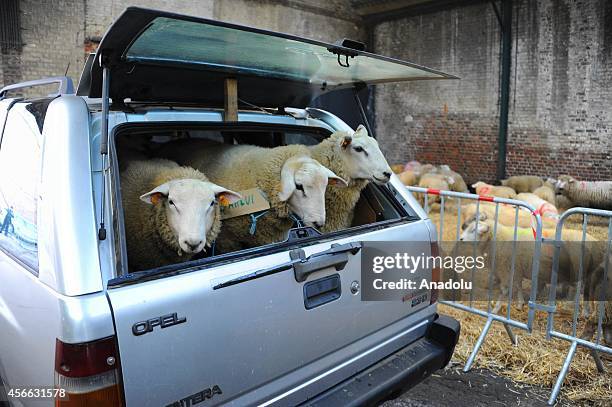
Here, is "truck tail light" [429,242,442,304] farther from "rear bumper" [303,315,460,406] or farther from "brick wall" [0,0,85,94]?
"brick wall" [0,0,85,94]

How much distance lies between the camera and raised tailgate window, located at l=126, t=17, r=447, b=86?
7.20 feet

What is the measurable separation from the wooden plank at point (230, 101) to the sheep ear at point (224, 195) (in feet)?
1.82

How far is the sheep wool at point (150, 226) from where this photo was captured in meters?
2.64

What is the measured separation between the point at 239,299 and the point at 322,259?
47 cm

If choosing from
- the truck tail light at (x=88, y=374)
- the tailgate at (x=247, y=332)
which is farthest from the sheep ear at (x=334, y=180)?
the truck tail light at (x=88, y=374)

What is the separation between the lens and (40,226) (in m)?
1.83

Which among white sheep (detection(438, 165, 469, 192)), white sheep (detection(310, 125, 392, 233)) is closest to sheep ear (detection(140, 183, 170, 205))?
white sheep (detection(310, 125, 392, 233))

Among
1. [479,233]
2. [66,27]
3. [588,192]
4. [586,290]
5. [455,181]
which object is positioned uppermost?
[66,27]

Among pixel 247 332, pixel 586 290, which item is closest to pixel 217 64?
pixel 247 332

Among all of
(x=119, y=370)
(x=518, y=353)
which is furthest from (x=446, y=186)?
(x=119, y=370)

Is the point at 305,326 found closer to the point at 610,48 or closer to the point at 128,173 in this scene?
the point at 128,173

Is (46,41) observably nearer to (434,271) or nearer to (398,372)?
(434,271)

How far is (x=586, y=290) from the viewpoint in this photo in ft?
16.2

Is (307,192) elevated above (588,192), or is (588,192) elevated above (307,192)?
(307,192)
